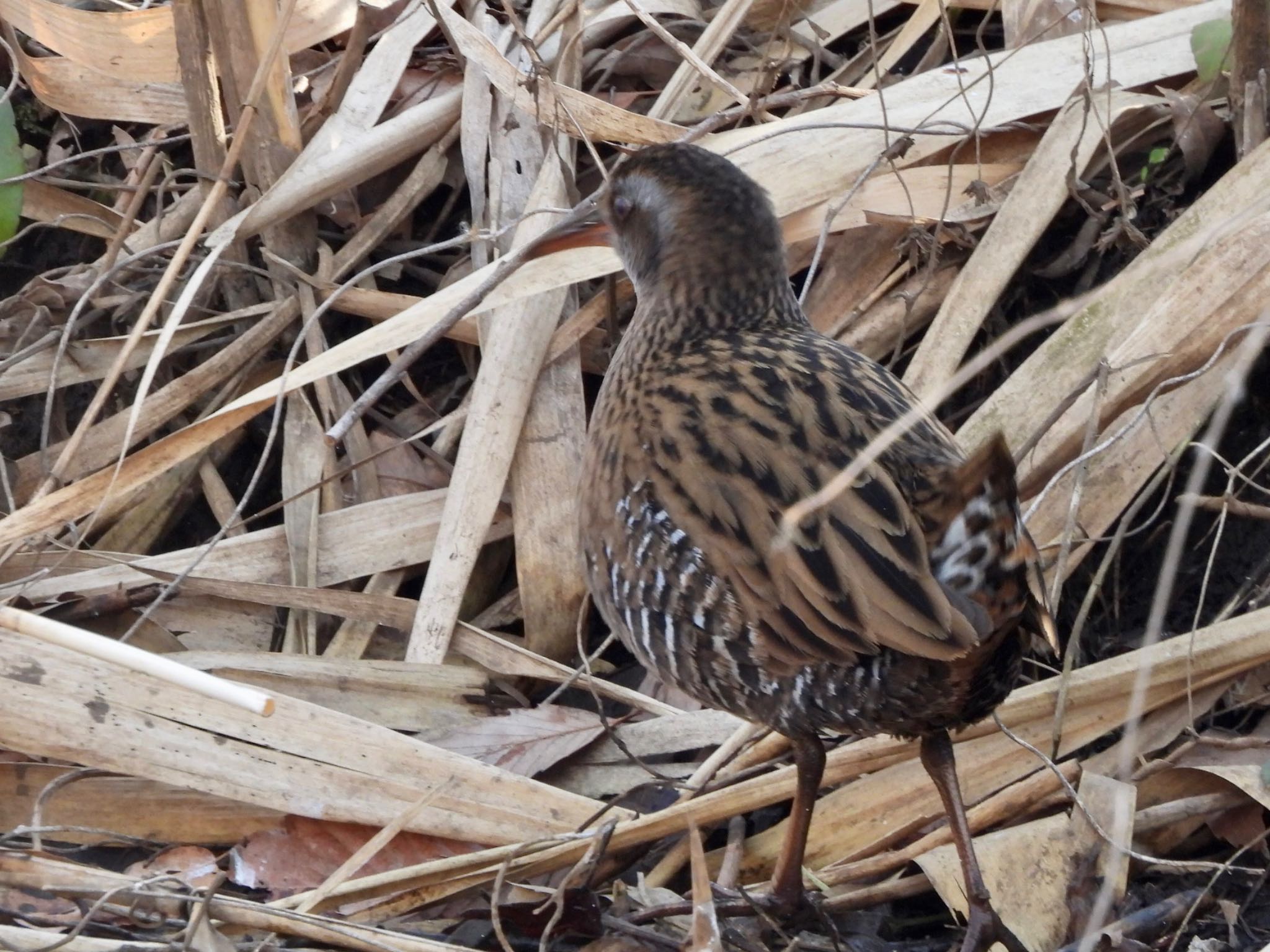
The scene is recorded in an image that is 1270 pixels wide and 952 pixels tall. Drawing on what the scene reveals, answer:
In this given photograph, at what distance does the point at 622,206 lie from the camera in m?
2.54

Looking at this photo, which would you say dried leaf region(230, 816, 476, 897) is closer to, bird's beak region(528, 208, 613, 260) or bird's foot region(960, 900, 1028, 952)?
bird's foot region(960, 900, 1028, 952)

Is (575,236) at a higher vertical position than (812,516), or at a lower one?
higher

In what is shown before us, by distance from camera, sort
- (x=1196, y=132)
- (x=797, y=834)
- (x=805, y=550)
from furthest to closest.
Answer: (x=1196, y=132) < (x=797, y=834) < (x=805, y=550)

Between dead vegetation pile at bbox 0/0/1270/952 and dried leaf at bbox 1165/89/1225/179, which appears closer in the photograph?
dead vegetation pile at bbox 0/0/1270/952

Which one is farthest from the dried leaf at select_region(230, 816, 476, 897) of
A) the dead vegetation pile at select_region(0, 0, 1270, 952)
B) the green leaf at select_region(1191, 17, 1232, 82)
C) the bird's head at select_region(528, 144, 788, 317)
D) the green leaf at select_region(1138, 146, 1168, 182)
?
A: the green leaf at select_region(1191, 17, 1232, 82)

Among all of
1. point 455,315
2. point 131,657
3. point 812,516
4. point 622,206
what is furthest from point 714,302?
point 131,657

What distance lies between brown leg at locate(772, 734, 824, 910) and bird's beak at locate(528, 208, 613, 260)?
0.93 m

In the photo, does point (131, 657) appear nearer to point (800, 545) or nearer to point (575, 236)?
point (800, 545)

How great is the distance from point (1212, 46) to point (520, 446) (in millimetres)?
1391

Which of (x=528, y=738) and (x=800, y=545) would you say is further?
(x=528, y=738)

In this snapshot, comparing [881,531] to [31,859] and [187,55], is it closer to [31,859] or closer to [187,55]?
[31,859]

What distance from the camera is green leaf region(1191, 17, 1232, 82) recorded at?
273 cm

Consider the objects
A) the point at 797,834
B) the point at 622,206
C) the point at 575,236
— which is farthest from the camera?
the point at 575,236

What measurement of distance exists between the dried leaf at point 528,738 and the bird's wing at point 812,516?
2.06 ft
